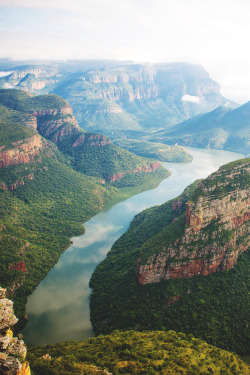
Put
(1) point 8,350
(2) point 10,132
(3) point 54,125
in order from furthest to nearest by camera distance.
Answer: (3) point 54,125 < (2) point 10,132 < (1) point 8,350

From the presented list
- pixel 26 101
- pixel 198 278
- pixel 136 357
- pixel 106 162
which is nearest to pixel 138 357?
pixel 136 357

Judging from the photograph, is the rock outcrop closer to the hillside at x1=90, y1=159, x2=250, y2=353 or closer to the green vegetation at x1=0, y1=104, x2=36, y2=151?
the hillside at x1=90, y1=159, x2=250, y2=353

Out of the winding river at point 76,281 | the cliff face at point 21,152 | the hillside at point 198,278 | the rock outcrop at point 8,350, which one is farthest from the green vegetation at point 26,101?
the rock outcrop at point 8,350

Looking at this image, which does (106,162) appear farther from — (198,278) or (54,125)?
(198,278)

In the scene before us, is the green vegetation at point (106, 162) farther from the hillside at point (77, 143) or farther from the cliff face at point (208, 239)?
the cliff face at point (208, 239)

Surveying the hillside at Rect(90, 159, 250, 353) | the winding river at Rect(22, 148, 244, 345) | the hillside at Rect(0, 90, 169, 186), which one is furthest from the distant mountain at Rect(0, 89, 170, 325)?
the hillside at Rect(90, 159, 250, 353)
